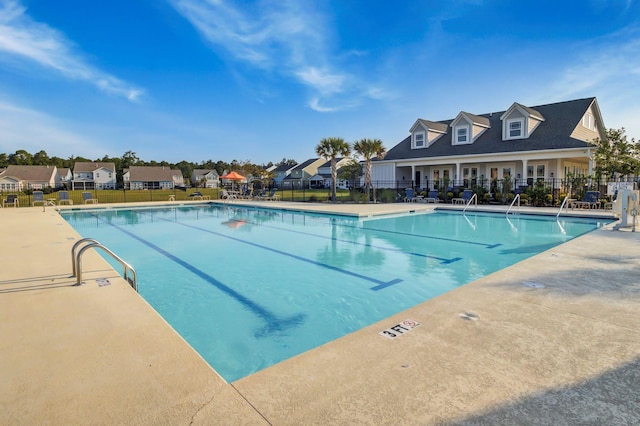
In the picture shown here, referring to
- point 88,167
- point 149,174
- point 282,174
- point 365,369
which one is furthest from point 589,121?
point 88,167

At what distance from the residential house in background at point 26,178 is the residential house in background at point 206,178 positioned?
2764cm

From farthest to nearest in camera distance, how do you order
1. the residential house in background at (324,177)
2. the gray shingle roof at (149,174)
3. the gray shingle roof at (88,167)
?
the gray shingle roof at (88,167), the gray shingle roof at (149,174), the residential house in background at (324,177)

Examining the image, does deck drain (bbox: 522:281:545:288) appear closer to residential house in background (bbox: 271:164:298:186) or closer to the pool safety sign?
the pool safety sign

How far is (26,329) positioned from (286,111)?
89.7 feet

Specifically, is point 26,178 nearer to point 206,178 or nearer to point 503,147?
point 206,178

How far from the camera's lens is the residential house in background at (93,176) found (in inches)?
2763

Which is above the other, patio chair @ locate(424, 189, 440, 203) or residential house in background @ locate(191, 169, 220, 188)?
residential house in background @ locate(191, 169, 220, 188)

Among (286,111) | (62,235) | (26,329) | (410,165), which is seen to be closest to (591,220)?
(410,165)

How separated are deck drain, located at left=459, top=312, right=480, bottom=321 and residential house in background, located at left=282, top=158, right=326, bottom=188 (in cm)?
5888

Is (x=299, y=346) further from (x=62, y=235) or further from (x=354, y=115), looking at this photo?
(x=354, y=115)

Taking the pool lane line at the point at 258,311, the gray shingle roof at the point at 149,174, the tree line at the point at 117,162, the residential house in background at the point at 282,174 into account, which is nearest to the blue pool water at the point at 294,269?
the pool lane line at the point at 258,311

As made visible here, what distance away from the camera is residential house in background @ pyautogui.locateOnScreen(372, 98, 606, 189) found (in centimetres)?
2017

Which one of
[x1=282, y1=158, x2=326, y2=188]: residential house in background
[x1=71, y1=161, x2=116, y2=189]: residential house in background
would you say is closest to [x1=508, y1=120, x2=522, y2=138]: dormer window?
[x1=282, y1=158, x2=326, y2=188]: residential house in background

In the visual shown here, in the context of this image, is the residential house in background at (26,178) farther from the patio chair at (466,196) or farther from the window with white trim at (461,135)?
the patio chair at (466,196)
